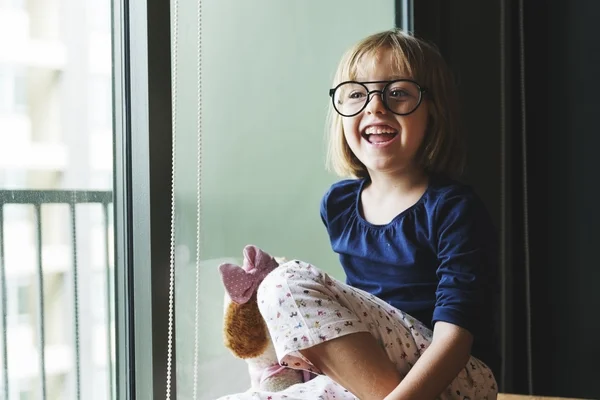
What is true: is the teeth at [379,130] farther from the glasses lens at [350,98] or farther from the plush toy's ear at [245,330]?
the plush toy's ear at [245,330]

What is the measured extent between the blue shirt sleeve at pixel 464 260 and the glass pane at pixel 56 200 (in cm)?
56

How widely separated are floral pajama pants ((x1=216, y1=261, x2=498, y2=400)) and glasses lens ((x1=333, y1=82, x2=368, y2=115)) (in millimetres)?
310

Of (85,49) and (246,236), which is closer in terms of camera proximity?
(85,49)

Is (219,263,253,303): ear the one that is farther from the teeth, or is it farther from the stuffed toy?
the teeth

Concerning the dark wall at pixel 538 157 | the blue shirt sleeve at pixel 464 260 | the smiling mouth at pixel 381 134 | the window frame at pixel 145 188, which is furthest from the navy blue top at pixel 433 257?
the dark wall at pixel 538 157

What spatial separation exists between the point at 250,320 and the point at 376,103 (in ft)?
1.39

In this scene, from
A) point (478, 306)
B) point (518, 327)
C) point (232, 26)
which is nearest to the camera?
point (478, 306)

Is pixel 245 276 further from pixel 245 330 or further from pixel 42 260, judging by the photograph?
pixel 42 260

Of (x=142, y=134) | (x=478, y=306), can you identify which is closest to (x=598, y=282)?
(x=478, y=306)

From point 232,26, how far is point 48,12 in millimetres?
384

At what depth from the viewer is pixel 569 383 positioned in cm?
195

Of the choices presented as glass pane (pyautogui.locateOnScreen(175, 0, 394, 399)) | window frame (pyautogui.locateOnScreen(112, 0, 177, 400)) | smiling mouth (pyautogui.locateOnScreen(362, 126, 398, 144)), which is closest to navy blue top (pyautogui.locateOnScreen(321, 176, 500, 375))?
smiling mouth (pyautogui.locateOnScreen(362, 126, 398, 144))

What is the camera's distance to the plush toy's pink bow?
47.1 inches

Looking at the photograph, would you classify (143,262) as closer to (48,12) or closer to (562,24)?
(48,12)
